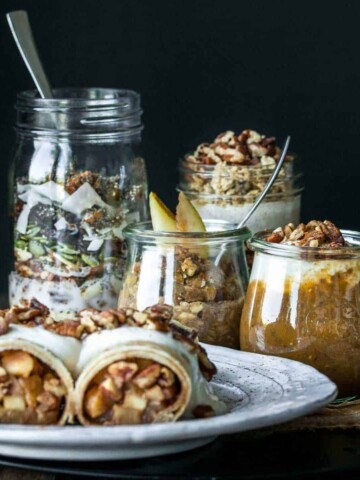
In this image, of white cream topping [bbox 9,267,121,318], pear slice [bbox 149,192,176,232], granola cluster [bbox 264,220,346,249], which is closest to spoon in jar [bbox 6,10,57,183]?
white cream topping [bbox 9,267,121,318]

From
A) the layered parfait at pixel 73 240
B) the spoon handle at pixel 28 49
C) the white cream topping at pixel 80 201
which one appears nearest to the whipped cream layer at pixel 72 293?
the layered parfait at pixel 73 240

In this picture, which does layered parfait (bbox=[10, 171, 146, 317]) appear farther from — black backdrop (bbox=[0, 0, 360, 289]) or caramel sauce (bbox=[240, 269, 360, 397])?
black backdrop (bbox=[0, 0, 360, 289])

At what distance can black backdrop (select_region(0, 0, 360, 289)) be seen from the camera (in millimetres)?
2355

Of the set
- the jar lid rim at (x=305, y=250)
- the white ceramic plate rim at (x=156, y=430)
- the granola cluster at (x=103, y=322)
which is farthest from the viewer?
the jar lid rim at (x=305, y=250)

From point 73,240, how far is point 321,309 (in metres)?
0.50

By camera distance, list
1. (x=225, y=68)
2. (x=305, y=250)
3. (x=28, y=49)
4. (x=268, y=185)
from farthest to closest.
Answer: (x=225, y=68)
(x=28, y=49)
(x=268, y=185)
(x=305, y=250)

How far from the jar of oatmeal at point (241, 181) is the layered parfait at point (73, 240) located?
0.41ft

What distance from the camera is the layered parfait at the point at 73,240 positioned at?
1.69 m

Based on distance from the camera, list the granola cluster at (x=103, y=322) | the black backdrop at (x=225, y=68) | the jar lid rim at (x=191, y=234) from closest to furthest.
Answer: the granola cluster at (x=103, y=322) < the jar lid rim at (x=191, y=234) < the black backdrop at (x=225, y=68)

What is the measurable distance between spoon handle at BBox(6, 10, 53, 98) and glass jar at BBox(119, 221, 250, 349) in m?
0.42

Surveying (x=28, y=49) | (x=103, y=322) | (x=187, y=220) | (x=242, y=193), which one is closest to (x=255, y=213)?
(x=242, y=193)

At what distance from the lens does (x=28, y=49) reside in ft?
6.00

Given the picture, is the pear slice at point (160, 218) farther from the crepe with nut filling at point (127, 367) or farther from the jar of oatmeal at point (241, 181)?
the crepe with nut filling at point (127, 367)

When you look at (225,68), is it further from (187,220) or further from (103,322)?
(103,322)
